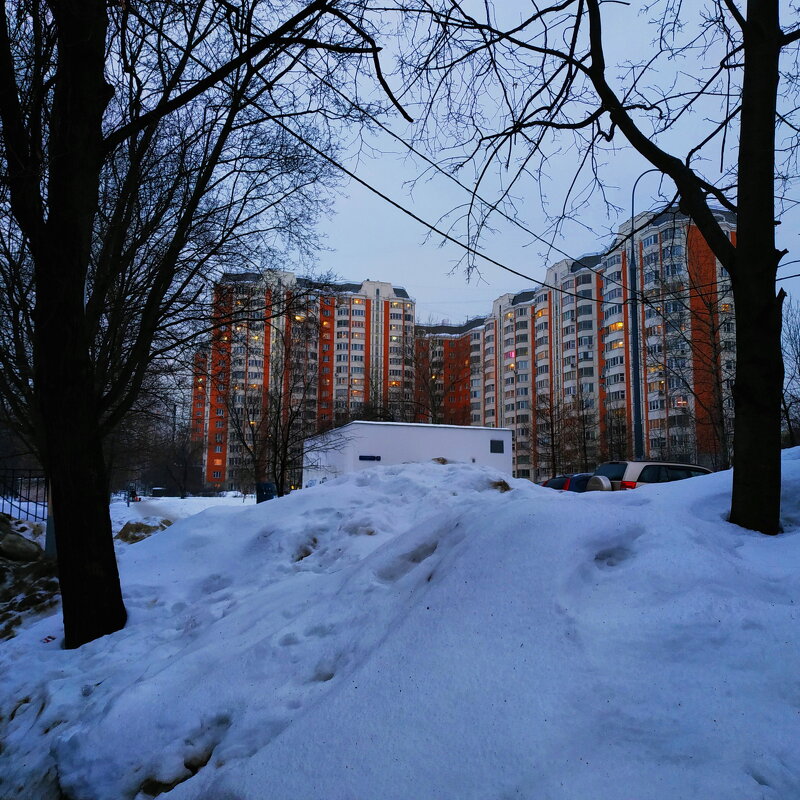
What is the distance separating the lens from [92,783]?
2703 millimetres

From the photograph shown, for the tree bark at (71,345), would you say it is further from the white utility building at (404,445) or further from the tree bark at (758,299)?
the white utility building at (404,445)

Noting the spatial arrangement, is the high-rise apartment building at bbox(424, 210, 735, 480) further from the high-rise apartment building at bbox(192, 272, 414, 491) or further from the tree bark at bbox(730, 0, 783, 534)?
the tree bark at bbox(730, 0, 783, 534)

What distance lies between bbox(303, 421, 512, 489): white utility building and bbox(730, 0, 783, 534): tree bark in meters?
15.9

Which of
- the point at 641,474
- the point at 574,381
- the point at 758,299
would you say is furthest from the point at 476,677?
the point at 574,381

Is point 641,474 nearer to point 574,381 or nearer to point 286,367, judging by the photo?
point 286,367

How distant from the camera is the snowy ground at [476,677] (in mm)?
1869

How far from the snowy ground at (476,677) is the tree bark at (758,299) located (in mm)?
329

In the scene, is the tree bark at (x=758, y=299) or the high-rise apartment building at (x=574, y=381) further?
the high-rise apartment building at (x=574, y=381)

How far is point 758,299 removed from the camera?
3.58 m

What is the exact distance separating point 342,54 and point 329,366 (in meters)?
80.3

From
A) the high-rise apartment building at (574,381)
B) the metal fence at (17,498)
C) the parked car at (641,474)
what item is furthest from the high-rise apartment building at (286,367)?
the high-rise apartment building at (574,381)

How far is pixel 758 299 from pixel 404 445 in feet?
55.1

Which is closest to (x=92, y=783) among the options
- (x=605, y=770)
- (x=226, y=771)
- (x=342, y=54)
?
(x=226, y=771)

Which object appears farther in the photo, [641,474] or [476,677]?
[641,474]
